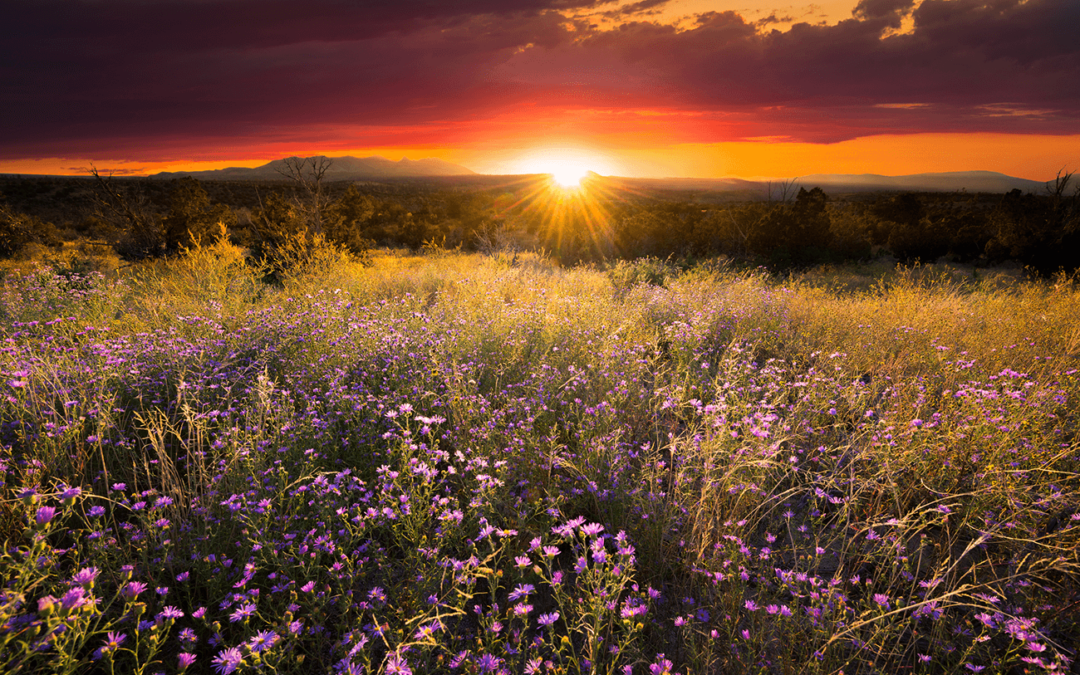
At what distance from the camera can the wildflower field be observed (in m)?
1.84

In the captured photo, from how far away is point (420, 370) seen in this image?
3.70m

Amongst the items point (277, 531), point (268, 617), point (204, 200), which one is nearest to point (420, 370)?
point (277, 531)

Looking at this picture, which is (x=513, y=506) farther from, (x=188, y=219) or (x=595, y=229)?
(x=595, y=229)

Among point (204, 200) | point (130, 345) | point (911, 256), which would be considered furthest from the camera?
point (911, 256)

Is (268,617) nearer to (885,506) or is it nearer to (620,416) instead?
(620,416)

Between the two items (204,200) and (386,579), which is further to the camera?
(204,200)

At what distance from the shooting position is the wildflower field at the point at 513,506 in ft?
6.05

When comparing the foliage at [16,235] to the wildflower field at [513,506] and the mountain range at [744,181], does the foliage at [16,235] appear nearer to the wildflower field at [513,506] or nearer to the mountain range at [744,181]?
the wildflower field at [513,506]

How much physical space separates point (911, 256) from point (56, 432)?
26.4 metres

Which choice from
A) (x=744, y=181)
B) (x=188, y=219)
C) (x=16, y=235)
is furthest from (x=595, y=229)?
(x=744, y=181)

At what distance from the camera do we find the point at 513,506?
267 centimetres

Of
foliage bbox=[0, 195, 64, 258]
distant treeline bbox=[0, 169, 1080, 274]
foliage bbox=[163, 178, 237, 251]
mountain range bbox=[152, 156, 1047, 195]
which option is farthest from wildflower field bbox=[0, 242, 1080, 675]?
mountain range bbox=[152, 156, 1047, 195]

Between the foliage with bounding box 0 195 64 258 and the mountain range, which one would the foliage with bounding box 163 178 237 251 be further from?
the mountain range

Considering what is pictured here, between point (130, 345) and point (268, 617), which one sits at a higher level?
point (130, 345)
